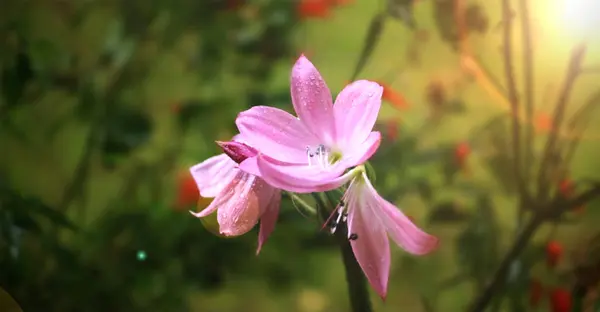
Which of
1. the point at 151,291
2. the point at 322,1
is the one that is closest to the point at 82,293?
the point at 151,291

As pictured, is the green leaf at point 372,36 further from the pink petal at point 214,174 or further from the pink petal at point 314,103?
the pink petal at point 214,174

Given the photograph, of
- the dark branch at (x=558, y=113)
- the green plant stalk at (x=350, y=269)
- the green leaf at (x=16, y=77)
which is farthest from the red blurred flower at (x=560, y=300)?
the green leaf at (x=16, y=77)

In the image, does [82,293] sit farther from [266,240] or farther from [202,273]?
[266,240]

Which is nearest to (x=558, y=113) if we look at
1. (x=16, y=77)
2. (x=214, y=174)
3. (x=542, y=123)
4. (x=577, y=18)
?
(x=542, y=123)

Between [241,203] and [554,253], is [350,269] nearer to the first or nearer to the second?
[241,203]

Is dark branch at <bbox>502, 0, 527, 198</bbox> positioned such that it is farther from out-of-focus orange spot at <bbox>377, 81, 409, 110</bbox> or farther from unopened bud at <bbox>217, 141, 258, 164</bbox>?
unopened bud at <bbox>217, 141, 258, 164</bbox>

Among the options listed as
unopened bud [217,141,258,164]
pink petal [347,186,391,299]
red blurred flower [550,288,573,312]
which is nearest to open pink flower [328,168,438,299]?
pink petal [347,186,391,299]
